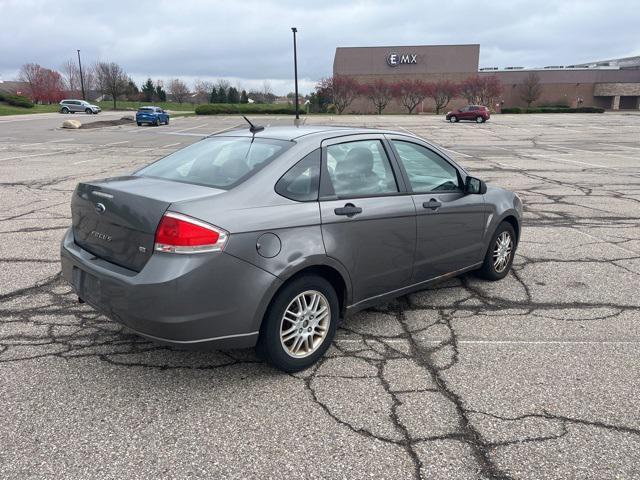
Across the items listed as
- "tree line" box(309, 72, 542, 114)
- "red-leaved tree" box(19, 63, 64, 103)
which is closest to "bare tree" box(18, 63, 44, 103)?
"red-leaved tree" box(19, 63, 64, 103)

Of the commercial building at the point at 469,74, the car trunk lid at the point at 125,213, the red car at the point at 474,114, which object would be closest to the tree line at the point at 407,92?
the commercial building at the point at 469,74

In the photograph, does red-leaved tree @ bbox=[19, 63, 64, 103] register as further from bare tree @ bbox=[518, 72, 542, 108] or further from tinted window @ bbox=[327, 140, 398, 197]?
tinted window @ bbox=[327, 140, 398, 197]

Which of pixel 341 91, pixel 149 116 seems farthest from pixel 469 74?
pixel 149 116

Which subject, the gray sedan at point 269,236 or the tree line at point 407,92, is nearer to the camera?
the gray sedan at point 269,236

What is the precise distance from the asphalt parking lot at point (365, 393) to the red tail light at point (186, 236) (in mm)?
952

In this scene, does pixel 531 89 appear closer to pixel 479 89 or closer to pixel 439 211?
pixel 479 89

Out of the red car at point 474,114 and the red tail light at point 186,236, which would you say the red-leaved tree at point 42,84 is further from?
the red tail light at point 186,236

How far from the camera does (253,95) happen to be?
120000mm

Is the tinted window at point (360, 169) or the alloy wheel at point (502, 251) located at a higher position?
the tinted window at point (360, 169)

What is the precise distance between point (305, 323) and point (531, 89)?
79638mm

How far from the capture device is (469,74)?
2945 inches

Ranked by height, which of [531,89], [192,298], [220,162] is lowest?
[192,298]

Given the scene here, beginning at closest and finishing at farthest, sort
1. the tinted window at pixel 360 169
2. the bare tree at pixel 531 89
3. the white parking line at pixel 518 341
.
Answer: the tinted window at pixel 360 169, the white parking line at pixel 518 341, the bare tree at pixel 531 89

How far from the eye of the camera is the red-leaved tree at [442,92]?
67875 millimetres
